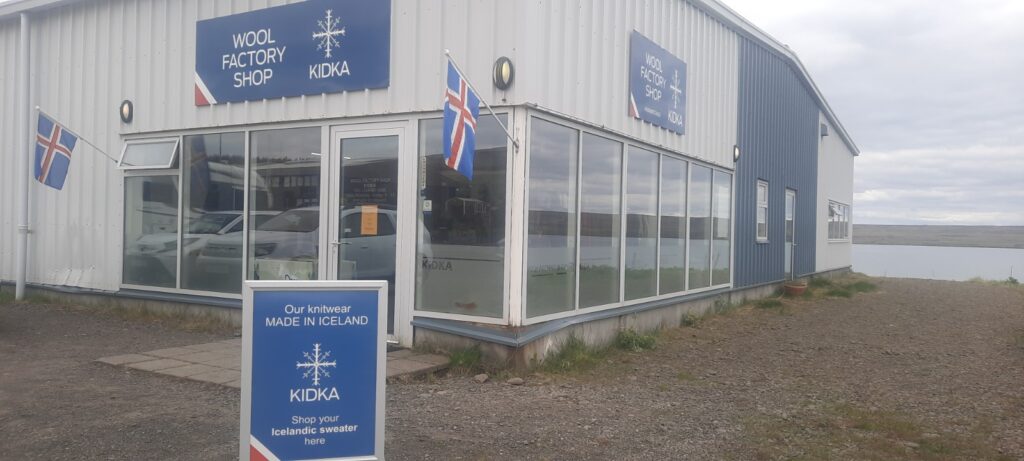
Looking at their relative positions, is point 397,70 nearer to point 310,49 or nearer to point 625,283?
point 310,49

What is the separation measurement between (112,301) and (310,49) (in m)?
4.56

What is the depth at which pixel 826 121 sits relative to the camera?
2183 centimetres

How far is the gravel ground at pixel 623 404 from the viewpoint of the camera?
5250 mm

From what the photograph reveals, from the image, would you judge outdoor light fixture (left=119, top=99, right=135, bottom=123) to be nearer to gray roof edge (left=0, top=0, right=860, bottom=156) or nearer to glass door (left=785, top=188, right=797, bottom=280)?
gray roof edge (left=0, top=0, right=860, bottom=156)

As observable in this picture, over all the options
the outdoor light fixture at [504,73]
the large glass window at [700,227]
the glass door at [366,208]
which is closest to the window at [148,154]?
the glass door at [366,208]

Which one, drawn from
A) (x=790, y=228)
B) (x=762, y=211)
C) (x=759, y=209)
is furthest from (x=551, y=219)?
(x=790, y=228)

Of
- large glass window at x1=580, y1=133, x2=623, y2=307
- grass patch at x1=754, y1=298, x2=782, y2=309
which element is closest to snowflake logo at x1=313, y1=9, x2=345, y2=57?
large glass window at x1=580, y1=133, x2=623, y2=307

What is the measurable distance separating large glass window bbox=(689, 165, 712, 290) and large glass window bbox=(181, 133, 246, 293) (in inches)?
247

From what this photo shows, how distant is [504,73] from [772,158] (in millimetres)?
9949

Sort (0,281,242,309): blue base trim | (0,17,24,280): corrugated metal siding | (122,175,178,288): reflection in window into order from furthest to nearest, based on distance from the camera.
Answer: (0,17,24,280): corrugated metal siding < (122,175,178,288): reflection in window < (0,281,242,309): blue base trim

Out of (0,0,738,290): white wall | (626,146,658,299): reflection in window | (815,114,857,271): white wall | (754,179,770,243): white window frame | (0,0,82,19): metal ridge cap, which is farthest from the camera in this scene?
(815,114,857,271): white wall

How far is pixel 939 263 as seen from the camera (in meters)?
31.9

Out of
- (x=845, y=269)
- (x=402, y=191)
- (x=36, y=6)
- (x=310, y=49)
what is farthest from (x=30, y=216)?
(x=845, y=269)

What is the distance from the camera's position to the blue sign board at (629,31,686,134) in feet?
31.7
